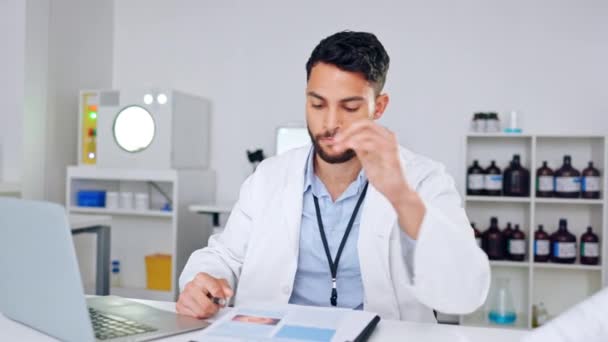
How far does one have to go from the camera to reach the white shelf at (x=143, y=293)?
12.5 feet

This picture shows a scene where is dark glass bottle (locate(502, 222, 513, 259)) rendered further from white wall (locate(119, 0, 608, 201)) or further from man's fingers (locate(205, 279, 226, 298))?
man's fingers (locate(205, 279, 226, 298))

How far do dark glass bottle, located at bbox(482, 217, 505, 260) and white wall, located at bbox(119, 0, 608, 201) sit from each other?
0.37m

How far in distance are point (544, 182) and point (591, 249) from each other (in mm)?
468

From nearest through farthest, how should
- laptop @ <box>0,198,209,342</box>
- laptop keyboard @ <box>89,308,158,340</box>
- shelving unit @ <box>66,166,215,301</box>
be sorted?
laptop @ <box>0,198,209,342</box>
laptop keyboard @ <box>89,308,158,340</box>
shelving unit @ <box>66,166,215,301</box>

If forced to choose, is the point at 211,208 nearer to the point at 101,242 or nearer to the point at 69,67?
the point at 101,242

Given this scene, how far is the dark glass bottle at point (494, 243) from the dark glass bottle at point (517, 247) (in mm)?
52

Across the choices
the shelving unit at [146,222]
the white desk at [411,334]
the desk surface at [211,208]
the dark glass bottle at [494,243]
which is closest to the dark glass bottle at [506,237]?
the dark glass bottle at [494,243]

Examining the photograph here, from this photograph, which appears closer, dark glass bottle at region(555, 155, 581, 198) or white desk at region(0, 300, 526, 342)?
white desk at region(0, 300, 526, 342)

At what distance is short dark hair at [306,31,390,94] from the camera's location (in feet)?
4.86

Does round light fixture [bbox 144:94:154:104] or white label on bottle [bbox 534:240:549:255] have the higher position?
round light fixture [bbox 144:94:154:104]

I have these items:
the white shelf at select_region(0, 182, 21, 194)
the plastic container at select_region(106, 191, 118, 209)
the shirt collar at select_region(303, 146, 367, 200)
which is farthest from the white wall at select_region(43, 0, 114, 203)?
the shirt collar at select_region(303, 146, 367, 200)

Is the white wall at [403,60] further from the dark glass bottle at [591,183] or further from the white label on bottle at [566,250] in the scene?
the white label on bottle at [566,250]

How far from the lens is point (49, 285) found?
958 mm

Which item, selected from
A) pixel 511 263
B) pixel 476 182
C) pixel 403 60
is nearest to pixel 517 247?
pixel 511 263
